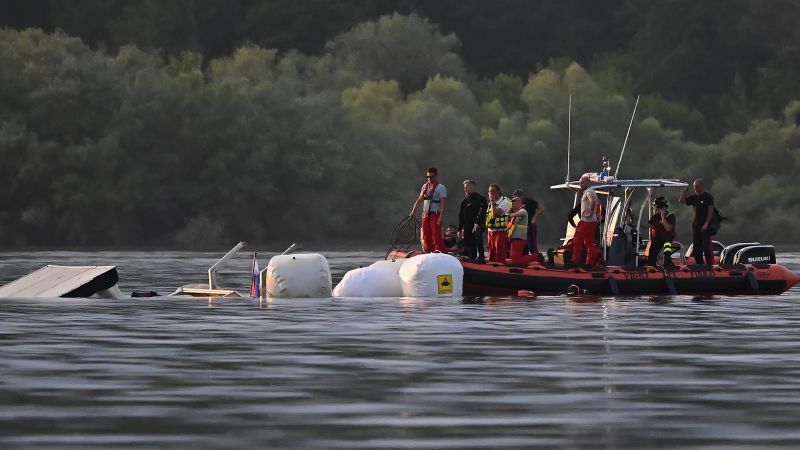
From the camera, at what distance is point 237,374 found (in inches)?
689

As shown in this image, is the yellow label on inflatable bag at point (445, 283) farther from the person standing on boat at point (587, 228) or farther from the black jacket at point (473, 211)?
the person standing on boat at point (587, 228)

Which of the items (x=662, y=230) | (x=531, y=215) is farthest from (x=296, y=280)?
(x=662, y=230)

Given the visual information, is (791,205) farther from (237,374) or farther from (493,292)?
(237,374)

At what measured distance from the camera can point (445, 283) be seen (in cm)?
3141

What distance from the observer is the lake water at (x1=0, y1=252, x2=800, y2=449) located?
13383 mm

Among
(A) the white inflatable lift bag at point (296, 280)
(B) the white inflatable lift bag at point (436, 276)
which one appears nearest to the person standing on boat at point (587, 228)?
(B) the white inflatable lift bag at point (436, 276)

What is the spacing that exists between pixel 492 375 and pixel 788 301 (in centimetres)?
1524

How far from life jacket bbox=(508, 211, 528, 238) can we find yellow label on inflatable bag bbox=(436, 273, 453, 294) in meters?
1.54

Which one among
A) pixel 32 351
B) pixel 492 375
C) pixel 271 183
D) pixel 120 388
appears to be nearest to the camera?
pixel 120 388

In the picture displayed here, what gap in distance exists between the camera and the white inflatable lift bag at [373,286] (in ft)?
105

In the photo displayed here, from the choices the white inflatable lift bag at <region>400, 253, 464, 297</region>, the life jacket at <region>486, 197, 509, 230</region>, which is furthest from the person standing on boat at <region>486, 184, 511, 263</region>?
the white inflatable lift bag at <region>400, 253, 464, 297</region>

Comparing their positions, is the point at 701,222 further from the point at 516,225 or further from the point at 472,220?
the point at 472,220

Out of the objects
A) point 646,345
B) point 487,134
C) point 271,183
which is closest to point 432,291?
point 646,345

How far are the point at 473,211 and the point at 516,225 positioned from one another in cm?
68
